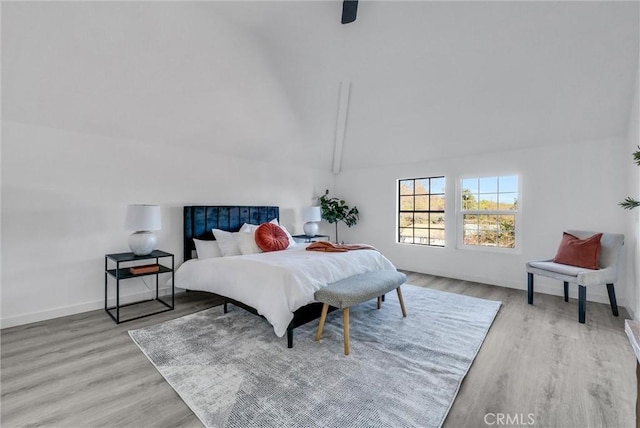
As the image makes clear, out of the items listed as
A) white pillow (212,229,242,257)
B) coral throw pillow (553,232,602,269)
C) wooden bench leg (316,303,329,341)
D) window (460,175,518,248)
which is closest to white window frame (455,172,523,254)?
window (460,175,518,248)

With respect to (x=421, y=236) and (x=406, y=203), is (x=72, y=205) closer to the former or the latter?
(x=406, y=203)

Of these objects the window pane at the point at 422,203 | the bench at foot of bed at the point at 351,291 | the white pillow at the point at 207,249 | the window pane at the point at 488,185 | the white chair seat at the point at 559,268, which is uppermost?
the window pane at the point at 488,185

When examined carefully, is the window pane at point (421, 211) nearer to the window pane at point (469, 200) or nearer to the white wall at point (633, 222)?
the window pane at point (469, 200)

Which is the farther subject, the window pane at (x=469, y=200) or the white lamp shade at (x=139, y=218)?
the window pane at (x=469, y=200)

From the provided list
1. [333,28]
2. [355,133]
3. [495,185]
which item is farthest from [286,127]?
[495,185]

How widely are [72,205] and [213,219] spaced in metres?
1.62

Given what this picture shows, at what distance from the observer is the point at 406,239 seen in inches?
225

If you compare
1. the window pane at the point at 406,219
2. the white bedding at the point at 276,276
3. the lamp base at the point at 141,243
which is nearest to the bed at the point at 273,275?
the white bedding at the point at 276,276

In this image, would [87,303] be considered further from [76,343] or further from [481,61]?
[481,61]

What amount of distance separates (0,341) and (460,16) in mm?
5378

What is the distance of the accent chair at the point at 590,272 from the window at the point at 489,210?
37.2 inches

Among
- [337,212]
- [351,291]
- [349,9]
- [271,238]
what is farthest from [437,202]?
[349,9]

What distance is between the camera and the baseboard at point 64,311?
9.69 ft

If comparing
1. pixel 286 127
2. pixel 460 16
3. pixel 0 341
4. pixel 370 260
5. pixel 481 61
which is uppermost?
pixel 460 16
